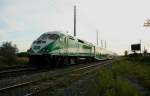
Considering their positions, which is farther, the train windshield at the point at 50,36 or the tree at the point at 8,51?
the tree at the point at 8,51

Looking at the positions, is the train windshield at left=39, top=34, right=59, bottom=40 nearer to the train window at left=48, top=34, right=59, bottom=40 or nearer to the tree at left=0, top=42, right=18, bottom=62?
the train window at left=48, top=34, right=59, bottom=40

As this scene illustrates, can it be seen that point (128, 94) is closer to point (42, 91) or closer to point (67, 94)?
point (67, 94)

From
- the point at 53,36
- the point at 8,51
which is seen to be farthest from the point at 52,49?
the point at 8,51

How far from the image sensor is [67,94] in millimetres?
11242

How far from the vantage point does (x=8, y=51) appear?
109ft

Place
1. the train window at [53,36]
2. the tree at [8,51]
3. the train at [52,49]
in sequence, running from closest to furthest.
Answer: the train at [52,49]
the train window at [53,36]
the tree at [8,51]

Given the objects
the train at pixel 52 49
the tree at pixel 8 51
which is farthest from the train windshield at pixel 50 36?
the tree at pixel 8 51

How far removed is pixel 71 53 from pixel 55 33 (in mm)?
4020

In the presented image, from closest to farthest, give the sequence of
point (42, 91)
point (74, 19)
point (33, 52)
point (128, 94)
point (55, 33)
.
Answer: point (128, 94) → point (42, 91) → point (33, 52) → point (55, 33) → point (74, 19)

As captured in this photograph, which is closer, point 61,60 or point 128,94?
point 128,94

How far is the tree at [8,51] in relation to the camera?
3250 centimetres

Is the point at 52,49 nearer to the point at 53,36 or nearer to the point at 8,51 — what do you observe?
the point at 53,36

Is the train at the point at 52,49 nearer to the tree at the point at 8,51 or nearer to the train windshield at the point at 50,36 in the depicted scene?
the train windshield at the point at 50,36

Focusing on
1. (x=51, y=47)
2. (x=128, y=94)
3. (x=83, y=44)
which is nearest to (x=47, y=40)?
(x=51, y=47)
